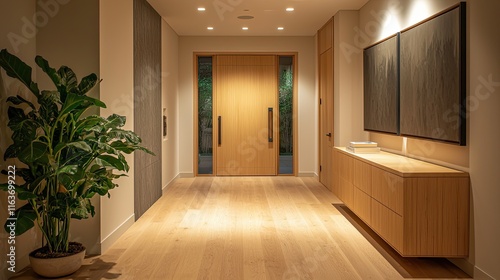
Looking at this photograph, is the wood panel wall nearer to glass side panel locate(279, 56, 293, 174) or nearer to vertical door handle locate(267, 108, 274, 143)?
vertical door handle locate(267, 108, 274, 143)

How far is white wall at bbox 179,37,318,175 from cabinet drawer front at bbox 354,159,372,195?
12.2 ft

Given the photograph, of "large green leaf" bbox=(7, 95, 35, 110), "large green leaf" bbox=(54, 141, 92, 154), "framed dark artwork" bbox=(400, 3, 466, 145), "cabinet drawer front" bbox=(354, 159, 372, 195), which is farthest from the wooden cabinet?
"large green leaf" bbox=(7, 95, 35, 110)

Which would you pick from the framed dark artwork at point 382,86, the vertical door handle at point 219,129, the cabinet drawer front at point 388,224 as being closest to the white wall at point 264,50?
the vertical door handle at point 219,129

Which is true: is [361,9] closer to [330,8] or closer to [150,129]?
[330,8]

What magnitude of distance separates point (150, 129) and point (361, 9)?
3256 mm

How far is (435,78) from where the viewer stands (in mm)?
3936

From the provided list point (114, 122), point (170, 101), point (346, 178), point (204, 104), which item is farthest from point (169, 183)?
point (114, 122)

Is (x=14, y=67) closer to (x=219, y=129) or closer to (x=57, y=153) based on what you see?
(x=57, y=153)

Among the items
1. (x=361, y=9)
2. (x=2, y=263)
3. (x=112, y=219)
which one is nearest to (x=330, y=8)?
(x=361, y=9)

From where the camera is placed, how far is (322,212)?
5824mm

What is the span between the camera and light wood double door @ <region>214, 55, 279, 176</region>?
896 cm

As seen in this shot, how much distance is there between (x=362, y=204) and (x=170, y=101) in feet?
13.5

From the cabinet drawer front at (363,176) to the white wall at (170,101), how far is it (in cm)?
325

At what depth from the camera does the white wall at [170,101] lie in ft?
24.1
